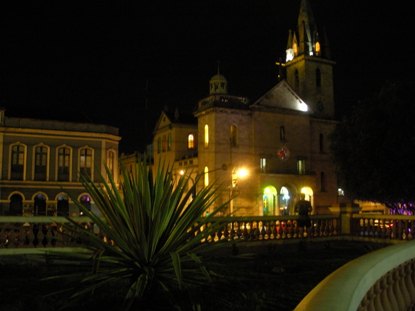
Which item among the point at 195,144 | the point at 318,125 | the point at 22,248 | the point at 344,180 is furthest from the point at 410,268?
the point at 195,144

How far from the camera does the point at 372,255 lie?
4586 mm

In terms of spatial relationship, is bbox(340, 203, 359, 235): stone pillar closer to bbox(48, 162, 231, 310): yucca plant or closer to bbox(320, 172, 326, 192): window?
bbox(48, 162, 231, 310): yucca plant

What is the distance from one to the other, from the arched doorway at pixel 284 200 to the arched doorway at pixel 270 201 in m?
0.49

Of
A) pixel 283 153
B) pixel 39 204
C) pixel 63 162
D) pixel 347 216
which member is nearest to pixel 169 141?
pixel 283 153

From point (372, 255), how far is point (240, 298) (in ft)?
7.18

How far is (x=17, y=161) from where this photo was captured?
129 ft

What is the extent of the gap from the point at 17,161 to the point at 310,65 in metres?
32.2

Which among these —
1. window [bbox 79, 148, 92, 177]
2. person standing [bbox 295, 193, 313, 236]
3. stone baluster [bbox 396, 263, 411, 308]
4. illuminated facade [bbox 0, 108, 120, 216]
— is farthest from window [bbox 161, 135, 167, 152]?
stone baluster [bbox 396, 263, 411, 308]

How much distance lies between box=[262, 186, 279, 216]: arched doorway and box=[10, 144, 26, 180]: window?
21888 mm

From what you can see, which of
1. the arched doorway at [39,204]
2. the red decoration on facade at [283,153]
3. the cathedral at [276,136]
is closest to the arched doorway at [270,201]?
the cathedral at [276,136]

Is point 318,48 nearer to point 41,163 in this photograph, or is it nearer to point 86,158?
point 86,158

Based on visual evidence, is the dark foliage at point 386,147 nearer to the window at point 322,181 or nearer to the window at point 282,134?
the window at point 282,134

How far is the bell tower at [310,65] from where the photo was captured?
53.2 m

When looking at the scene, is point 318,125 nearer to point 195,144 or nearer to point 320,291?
point 195,144
